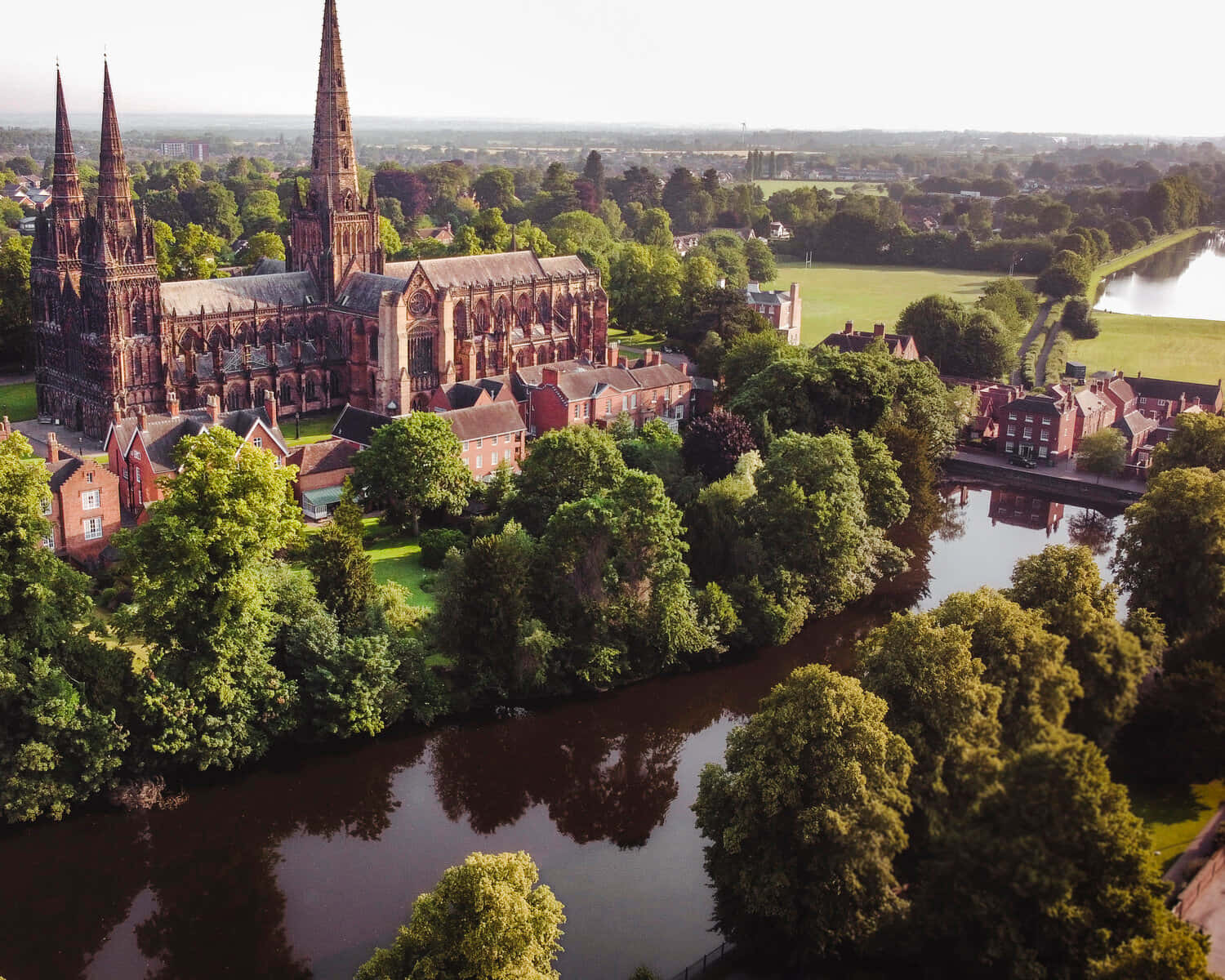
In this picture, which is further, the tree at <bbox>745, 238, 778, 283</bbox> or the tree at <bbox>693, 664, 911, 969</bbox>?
the tree at <bbox>745, 238, 778, 283</bbox>

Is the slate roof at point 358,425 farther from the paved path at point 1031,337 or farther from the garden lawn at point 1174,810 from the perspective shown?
the paved path at point 1031,337

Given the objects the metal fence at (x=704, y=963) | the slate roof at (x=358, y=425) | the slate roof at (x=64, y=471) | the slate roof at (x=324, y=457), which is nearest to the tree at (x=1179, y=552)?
the metal fence at (x=704, y=963)

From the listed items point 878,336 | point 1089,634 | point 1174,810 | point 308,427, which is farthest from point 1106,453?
point 308,427

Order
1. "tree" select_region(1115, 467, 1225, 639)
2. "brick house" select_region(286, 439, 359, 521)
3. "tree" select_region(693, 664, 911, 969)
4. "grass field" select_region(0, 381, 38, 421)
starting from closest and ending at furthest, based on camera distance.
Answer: "tree" select_region(693, 664, 911, 969)
"tree" select_region(1115, 467, 1225, 639)
"brick house" select_region(286, 439, 359, 521)
"grass field" select_region(0, 381, 38, 421)

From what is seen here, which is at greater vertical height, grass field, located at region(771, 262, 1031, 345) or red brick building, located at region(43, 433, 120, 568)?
grass field, located at region(771, 262, 1031, 345)

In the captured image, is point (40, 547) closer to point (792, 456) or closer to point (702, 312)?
point (792, 456)

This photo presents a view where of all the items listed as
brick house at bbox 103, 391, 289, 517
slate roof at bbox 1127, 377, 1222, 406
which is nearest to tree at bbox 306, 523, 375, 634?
brick house at bbox 103, 391, 289, 517

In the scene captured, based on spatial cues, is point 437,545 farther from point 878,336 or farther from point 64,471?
point 878,336

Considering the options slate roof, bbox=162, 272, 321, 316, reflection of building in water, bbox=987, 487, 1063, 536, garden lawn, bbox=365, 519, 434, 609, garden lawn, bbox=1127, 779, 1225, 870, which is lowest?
garden lawn, bbox=1127, 779, 1225, 870

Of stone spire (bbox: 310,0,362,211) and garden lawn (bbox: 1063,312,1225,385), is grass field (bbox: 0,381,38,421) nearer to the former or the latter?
stone spire (bbox: 310,0,362,211)
